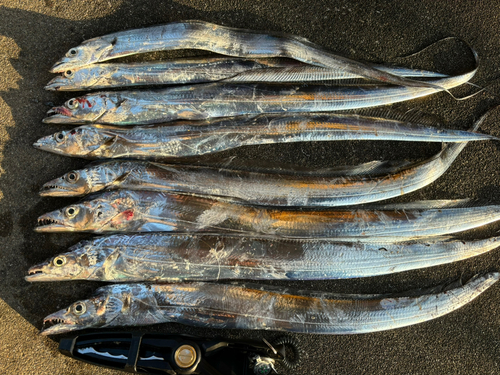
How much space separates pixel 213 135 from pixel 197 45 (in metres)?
0.91

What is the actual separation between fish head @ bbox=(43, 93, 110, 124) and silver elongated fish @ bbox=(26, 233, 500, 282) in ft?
3.87

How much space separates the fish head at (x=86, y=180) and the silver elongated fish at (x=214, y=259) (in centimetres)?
49

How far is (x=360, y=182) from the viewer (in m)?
3.15

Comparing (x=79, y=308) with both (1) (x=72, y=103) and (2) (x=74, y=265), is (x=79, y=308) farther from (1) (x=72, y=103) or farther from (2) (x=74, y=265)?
(1) (x=72, y=103)

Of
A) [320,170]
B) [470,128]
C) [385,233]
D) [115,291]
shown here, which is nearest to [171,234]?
[115,291]

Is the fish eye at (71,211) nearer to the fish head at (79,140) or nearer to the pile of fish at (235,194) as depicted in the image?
the pile of fish at (235,194)

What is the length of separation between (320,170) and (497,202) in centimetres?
202

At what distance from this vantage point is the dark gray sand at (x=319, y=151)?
3205 mm

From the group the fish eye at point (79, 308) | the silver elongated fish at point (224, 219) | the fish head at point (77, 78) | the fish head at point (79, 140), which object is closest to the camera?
the fish eye at point (79, 308)

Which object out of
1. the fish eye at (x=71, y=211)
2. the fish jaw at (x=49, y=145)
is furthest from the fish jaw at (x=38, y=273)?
the fish jaw at (x=49, y=145)

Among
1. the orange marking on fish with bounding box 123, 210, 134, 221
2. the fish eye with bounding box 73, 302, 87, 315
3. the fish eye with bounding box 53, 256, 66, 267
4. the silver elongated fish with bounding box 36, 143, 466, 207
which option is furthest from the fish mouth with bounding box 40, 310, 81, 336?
the silver elongated fish with bounding box 36, 143, 466, 207

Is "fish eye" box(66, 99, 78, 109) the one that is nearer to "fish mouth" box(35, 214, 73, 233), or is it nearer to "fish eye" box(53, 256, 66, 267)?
"fish mouth" box(35, 214, 73, 233)

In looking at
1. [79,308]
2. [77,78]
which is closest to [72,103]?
[77,78]

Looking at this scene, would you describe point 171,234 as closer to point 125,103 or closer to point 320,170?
point 125,103
